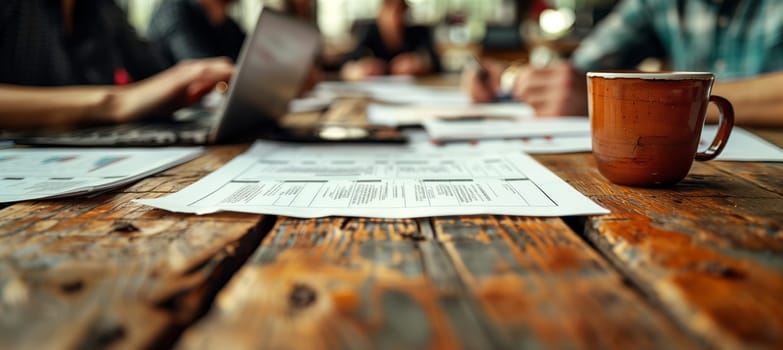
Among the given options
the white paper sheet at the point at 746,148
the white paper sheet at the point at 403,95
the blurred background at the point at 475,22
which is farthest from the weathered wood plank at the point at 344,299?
the blurred background at the point at 475,22

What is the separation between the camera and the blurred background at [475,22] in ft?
16.4

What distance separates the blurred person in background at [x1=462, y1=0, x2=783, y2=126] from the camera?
0.84 meters

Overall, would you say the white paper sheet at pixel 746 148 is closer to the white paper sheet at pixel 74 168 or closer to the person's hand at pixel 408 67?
the white paper sheet at pixel 74 168

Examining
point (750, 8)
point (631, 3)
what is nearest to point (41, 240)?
point (750, 8)

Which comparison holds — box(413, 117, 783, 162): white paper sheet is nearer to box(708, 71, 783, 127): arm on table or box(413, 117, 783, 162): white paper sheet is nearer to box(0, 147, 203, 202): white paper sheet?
box(708, 71, 783, 127): arm on table

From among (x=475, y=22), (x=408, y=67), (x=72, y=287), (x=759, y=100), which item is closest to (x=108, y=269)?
(x=72, y=287)

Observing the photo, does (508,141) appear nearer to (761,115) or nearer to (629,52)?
(761,115)


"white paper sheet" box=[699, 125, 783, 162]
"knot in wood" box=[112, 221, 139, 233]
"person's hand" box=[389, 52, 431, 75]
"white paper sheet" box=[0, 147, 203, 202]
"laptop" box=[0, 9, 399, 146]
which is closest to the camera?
"knot in wood" box=[112, 221, 139, 233]

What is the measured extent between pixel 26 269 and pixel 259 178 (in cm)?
24

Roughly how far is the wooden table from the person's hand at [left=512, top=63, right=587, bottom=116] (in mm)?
533

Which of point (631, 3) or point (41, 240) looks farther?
point (631, 3)

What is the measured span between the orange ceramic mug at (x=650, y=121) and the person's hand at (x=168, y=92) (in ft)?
2.60

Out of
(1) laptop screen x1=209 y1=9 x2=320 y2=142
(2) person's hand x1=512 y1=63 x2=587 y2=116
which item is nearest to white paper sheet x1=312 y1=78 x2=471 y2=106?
(2) person's hand x1=512 y1=63 x2=587 y2=116

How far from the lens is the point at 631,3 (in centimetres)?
168
